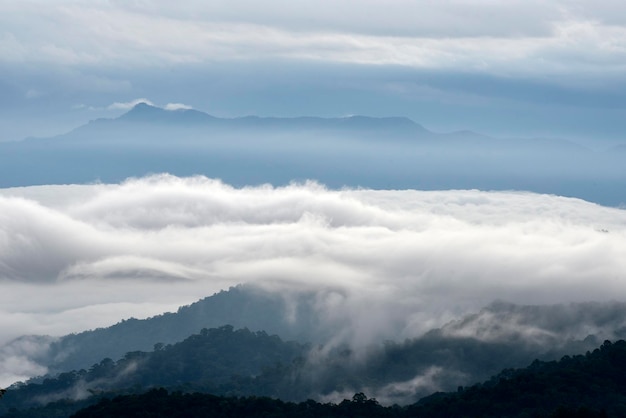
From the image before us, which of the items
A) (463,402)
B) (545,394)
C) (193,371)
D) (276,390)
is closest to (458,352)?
(276,390)

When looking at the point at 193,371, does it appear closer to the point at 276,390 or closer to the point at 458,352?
the point at 276,390

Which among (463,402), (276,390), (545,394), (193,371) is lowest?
(463,402)

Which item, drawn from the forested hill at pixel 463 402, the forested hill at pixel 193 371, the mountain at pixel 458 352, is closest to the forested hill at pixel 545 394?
the forested hill at pixel 463 402

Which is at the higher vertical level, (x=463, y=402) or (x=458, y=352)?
(x=458, y=352)

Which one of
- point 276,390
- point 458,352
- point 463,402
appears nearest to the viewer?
point 463,402

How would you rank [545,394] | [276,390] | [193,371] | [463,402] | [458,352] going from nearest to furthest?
[545,394], [463,402], [276,390], [458,352], [193,371]

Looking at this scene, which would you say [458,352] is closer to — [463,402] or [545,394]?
[463,402]

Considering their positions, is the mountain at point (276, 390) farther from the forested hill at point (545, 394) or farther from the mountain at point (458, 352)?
the mountain at point (458, 352)

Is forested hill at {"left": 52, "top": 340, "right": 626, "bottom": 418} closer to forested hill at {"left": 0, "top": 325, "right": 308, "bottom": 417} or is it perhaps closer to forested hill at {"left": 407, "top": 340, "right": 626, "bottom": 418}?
forested hill at {"left": 407, "top": 340, "right": 626, "bottom": 418}

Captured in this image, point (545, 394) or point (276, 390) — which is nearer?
point (545, 394)

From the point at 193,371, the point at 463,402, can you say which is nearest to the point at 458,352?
the point at 193,371

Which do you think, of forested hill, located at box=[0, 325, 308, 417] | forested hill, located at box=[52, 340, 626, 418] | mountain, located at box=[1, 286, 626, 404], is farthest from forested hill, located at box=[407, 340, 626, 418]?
forested hill, located at box=[0, 325, 308, 417]

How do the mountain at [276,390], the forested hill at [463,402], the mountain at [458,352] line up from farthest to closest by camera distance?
1. the mountain at [458,352]
2. the mountain at [276,390]
3. the forested hill at [463,402]

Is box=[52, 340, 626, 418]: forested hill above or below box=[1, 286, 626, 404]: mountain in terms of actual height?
below
